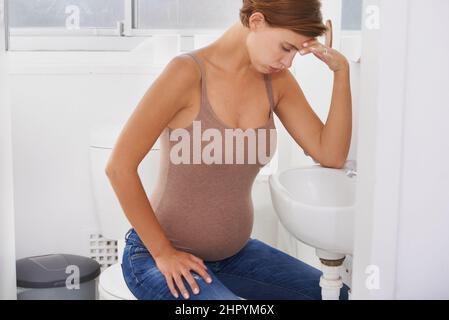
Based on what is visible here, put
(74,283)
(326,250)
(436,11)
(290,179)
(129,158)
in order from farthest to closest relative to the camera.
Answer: (74,283) → (290,179) → (326,250) → (129,158) → (436,11)

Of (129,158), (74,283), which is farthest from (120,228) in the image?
(129,158)

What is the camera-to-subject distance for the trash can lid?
213 cm

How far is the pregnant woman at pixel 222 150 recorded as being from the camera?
4.53ft

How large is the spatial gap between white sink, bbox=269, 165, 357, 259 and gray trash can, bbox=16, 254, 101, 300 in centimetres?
86

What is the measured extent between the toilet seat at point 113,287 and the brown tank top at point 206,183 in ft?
1.04

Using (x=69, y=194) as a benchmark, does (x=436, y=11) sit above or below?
above

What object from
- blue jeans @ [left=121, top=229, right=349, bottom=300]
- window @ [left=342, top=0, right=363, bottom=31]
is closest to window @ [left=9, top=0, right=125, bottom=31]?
window @ [left=342, top=0, right=363, bottom=31]

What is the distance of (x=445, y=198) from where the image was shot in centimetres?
113

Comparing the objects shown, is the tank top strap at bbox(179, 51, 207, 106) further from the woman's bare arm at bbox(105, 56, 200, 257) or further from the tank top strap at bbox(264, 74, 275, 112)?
the tank top strap at bbox(264, 74, 275, 112)

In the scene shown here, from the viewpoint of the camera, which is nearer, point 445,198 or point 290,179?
point 445,198

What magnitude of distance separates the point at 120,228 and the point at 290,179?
0.76 meters

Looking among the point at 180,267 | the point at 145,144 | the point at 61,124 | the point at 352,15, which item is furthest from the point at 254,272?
the point at 61,124

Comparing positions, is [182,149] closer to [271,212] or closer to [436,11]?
[436,11]

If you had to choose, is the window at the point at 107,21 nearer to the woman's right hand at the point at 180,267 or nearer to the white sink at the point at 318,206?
the white sink at the point at 318,206
